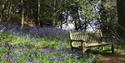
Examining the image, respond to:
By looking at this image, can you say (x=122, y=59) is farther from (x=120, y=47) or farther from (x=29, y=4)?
(x=29, y=4)

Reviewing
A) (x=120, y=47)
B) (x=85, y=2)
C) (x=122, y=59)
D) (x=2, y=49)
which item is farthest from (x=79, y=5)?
(x=2, y=49)

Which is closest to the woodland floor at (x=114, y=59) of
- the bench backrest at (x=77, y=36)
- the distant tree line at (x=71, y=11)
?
the bench backrest at (x=77, y=36)

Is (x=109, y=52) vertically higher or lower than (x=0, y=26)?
lower

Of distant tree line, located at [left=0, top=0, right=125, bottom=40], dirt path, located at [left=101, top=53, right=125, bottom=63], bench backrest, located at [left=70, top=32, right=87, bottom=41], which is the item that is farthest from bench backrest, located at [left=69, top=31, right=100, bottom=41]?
distant tree line, located at [left=0, top=0, right=125, bottom=40]

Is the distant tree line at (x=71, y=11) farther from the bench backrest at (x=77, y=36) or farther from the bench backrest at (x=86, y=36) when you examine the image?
the bench backrest at (x=77, y=36)

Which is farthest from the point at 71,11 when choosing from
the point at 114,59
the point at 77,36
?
the point at 114,59

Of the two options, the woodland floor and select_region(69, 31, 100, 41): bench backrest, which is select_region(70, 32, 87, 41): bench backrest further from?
the woodland floor

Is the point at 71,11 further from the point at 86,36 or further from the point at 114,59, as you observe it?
the point at 114,59

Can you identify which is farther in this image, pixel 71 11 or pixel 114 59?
pixel 71 11

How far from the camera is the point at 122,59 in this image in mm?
11469

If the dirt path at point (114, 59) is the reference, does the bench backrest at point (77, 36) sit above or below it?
above

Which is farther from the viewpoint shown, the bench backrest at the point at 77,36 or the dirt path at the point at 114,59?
the bench backrest at the point at 77,36

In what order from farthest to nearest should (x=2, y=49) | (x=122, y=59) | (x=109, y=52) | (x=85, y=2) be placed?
1. (x=85, y=2)
2. (x=109, y=52)
3. (x=122, y=59)
4. (x=2, y=49)

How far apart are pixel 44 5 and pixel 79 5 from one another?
11.0 ft
